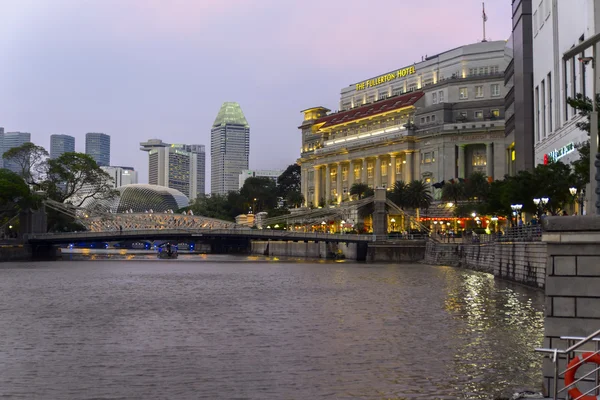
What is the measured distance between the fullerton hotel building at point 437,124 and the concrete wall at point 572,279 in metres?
134

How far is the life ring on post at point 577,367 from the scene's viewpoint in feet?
50.4

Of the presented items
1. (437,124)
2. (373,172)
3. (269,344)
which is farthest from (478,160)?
(269,344)

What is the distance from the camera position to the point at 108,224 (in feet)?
481

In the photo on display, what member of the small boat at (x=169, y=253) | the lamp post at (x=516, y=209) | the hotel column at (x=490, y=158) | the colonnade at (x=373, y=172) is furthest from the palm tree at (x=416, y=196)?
the lamp post at (x=516, y=209)

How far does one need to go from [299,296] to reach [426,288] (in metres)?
10.7

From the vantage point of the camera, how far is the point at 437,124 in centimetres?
16562

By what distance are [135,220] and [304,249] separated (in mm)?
29991

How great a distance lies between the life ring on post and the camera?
15367 millimetres

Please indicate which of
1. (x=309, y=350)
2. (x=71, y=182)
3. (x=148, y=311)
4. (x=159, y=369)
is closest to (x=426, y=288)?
(x=148, y=311)

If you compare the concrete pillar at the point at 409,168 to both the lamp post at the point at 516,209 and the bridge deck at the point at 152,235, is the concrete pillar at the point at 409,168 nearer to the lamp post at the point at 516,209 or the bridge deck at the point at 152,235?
the bridge deck at the point at 152,235

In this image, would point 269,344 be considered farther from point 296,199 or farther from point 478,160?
point 296,199

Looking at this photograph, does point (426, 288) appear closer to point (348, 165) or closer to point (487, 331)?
point (487, 331)

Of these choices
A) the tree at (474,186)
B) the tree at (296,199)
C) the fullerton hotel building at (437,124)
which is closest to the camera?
the tree at (474,186)

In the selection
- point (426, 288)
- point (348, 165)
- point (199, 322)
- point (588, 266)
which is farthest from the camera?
point (348, 165)
